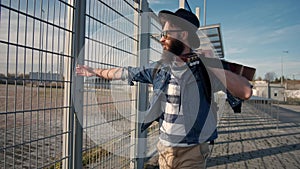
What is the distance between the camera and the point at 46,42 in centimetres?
206

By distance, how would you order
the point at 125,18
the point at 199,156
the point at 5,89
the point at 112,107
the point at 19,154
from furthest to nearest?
the point at 125,18, the point at 112,107, the point at 199,156, the point at 19,154, the point at 5,89

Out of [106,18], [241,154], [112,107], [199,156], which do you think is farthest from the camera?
[241,154]

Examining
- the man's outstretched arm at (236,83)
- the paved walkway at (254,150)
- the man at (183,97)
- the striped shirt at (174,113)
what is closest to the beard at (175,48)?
the man at (183,97)

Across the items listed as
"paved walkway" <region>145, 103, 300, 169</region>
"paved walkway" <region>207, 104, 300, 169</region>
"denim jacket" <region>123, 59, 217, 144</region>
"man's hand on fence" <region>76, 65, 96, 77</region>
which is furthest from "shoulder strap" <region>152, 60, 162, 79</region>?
"paved walkway" <region>207, 104, 300, 169</region>

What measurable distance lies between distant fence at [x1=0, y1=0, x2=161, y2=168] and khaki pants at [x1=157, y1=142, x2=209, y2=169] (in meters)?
0.88

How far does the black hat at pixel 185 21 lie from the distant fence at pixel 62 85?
826mm

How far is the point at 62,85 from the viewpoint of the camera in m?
2.35

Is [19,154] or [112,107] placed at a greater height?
[112,107]

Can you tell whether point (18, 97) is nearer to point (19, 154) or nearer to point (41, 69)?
point (41, 69)

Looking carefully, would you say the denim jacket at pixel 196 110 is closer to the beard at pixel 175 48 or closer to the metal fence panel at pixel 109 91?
the beard at pixel 175 48

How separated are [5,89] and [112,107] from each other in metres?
1.68

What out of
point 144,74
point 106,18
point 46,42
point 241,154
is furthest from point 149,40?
point 241,154

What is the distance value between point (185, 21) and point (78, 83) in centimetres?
114

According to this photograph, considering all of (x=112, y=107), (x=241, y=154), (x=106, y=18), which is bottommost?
(x=241, y=154)
